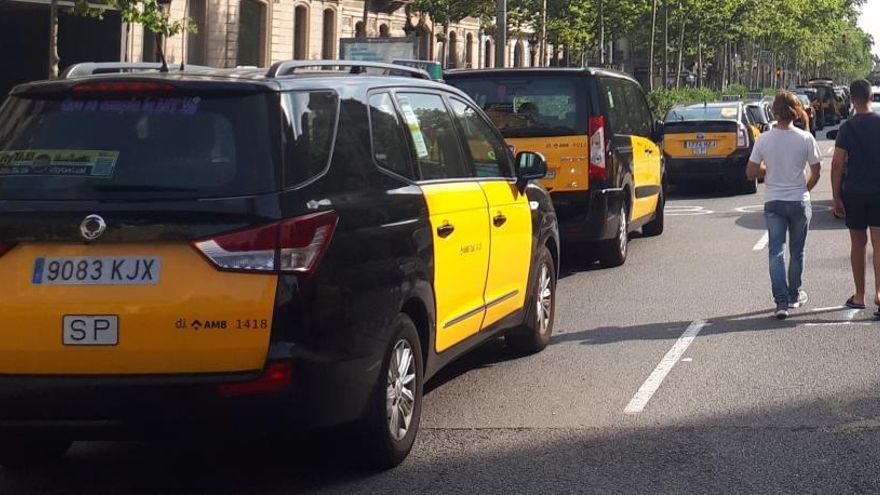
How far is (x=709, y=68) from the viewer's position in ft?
333

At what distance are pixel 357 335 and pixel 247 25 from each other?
41.4 metres

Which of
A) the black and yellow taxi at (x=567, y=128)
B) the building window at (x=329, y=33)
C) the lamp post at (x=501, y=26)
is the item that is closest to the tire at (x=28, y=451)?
the black and yellow taxi at (x=567, y=128)

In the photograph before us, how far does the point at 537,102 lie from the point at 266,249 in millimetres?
8389

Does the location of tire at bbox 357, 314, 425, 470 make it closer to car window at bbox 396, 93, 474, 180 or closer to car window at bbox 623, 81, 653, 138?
car window at bbox 396, 93, 474, 180

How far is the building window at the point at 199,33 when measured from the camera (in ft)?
142

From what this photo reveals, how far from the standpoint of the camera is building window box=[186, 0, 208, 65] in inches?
1706

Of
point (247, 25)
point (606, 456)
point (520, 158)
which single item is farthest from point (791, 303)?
point (247, 25)

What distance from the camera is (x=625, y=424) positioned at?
300 inches

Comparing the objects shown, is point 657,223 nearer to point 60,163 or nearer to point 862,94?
point 862,94

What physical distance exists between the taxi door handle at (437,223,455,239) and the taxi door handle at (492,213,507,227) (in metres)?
0.87

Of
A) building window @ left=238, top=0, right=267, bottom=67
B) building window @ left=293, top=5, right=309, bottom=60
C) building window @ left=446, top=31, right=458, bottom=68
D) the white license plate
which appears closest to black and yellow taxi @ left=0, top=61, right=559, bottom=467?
the white license plate

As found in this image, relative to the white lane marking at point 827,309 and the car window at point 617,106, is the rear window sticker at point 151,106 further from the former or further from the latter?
the car window at point 617,106

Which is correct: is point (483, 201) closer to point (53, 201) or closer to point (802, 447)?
point (802, 447)

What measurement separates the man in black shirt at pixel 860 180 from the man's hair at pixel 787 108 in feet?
1.24
